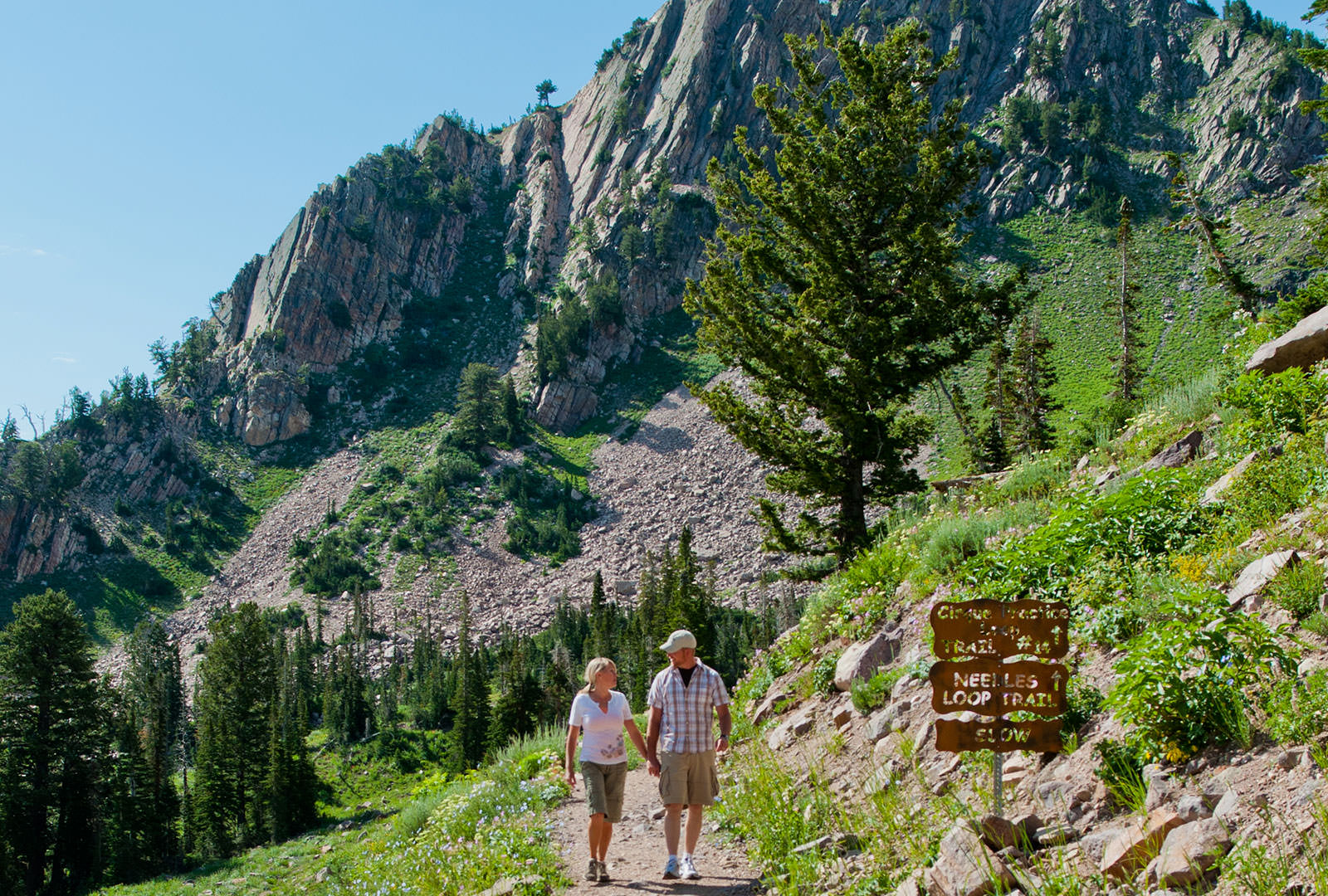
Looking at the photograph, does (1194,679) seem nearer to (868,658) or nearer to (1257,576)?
(1257,576)

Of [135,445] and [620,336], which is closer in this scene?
[135,445]

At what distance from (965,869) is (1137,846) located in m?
0.76

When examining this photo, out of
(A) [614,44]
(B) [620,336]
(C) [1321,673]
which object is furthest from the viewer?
(A) [614,44]

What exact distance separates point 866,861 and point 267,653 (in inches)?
1991

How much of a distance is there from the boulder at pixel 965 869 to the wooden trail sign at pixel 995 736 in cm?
44

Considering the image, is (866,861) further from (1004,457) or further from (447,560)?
(447,560)

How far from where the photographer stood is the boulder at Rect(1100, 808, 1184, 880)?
11.4ft

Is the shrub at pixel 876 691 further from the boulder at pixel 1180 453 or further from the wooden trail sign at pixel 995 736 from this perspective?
the boulder at pixel 1180 453

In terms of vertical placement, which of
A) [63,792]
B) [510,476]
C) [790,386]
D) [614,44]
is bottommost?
[63,792]

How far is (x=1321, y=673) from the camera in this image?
3.81 metres

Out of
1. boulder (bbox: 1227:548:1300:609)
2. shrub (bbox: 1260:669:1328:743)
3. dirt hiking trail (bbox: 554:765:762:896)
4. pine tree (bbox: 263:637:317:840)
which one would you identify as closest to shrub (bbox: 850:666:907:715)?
dirt hiking trail (bbox: 554:765:762:896)

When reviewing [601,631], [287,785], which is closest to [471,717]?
[287,785]

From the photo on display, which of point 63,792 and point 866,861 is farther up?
point 866,861

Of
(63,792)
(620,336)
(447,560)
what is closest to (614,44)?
(620,336)
